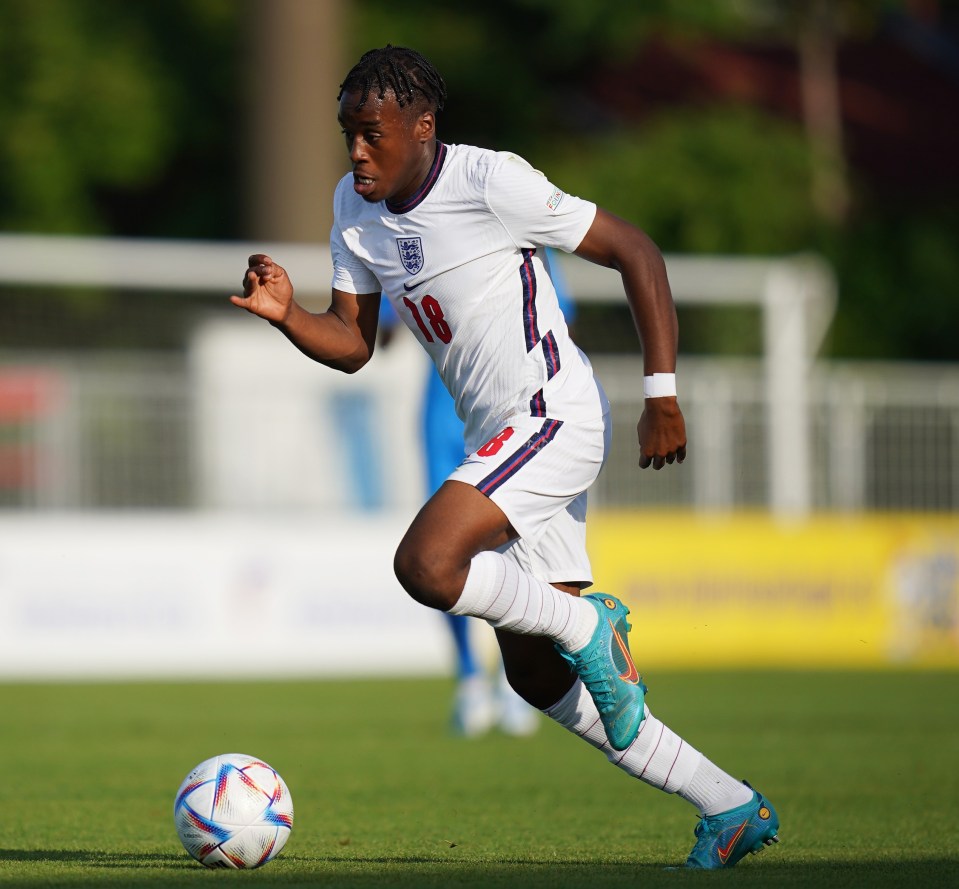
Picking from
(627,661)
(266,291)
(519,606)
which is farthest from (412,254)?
(627,661)

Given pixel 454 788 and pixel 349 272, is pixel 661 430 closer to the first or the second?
pixel 349 272

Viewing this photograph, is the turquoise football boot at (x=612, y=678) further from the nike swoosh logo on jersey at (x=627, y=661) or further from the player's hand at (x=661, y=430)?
the player's hand at (x=661, y=430)

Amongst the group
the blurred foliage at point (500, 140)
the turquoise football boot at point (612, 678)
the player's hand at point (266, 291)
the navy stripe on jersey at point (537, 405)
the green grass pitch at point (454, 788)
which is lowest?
the green grass pitch at point (454, 788)

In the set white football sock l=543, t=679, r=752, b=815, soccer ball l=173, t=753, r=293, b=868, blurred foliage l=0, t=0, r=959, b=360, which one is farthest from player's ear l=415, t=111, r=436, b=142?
blurred foliage l=0, t=0, r=959, b=360

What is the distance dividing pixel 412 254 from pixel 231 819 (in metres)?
1.68

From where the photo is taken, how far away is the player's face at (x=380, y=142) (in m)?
5.28

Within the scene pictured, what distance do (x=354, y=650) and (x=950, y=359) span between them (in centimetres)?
1395

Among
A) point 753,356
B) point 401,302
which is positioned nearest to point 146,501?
point 753,356

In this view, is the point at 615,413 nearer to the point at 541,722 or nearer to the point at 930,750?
the point at 541,722

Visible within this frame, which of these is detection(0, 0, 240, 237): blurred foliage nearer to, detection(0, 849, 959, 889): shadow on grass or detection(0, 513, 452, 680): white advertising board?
detection(0, 513, 452, 680): white advertising board

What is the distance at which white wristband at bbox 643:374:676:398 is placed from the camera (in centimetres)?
522

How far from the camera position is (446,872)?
16.8 ft

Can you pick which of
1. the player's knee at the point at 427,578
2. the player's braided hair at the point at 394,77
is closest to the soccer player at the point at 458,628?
the player's braided hair at the point at 394,77

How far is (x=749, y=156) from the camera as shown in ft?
82.9
